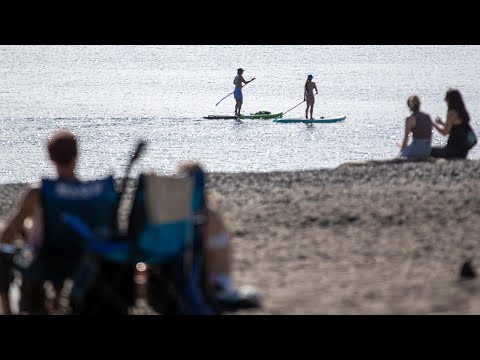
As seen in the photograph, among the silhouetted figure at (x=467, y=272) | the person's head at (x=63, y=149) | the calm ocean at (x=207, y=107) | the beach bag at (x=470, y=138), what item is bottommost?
the calm ocean at (x=207, y=107)

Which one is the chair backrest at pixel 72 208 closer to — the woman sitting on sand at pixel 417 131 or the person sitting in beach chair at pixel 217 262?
the person sitting in beach chair at pixel 217 262

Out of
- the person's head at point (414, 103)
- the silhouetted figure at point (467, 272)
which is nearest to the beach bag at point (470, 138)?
the person's head at point (414, 103)

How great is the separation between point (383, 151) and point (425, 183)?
9230 mm

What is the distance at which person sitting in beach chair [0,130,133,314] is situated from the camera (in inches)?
222

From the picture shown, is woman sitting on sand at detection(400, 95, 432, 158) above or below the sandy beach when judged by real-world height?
above

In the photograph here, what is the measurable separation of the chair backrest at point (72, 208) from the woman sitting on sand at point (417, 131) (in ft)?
24.8

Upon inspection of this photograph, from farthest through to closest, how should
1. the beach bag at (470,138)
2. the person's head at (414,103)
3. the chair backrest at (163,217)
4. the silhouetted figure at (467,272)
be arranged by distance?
the beach bag at (470,138)
the person's head at (414,103)
the silhouetted figure at (467,272)
the chair backrest at (163,217)

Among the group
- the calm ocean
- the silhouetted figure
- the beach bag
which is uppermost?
the beach bag

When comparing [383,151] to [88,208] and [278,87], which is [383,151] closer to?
[88,208]

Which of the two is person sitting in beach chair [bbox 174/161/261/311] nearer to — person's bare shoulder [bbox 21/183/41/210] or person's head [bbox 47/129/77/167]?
person's head [bbox 47/129/77/167]

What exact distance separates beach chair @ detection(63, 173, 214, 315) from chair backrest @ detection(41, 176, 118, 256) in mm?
56

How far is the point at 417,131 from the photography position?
41.8 ft

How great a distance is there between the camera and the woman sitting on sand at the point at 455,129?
505 inches

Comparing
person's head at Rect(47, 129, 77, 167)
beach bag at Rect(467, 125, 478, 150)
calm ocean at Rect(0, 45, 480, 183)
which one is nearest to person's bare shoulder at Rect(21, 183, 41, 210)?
person's head at Rect(47, 129, 77, 167)
